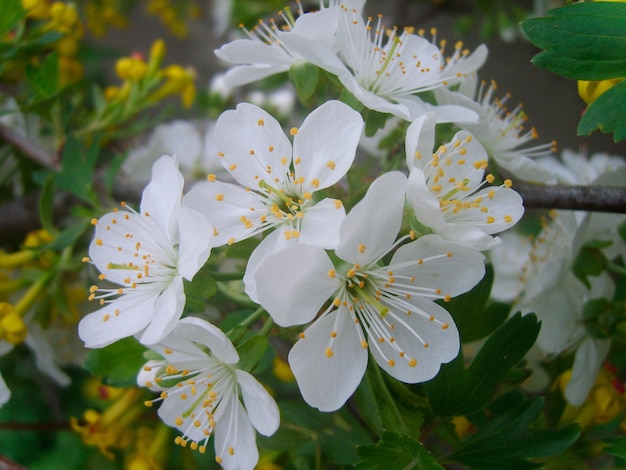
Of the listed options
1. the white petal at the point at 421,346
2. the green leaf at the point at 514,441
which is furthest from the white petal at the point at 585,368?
the white petal at the point at 421,346

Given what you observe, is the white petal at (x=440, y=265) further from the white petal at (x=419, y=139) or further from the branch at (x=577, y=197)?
the branch at (x=577, y=197)

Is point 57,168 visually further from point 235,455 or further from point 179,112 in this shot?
point 179,112

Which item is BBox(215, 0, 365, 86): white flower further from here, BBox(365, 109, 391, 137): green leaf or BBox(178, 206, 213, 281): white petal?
BBox(178, 206, 213, 281): white petal

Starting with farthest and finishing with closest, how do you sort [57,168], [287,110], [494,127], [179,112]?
[179,112] → [287,110] → [57,168] → [494,127]

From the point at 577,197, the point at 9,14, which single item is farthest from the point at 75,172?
the point at 577,197

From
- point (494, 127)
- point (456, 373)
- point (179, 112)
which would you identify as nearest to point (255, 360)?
point (456, 373)
